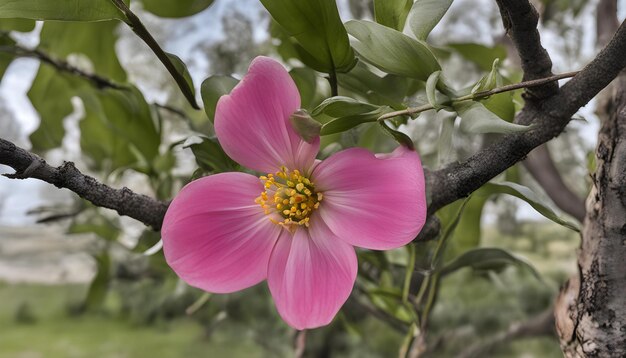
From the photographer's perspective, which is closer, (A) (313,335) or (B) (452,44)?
(B) (452,44)

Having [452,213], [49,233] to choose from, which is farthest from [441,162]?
[49,233]

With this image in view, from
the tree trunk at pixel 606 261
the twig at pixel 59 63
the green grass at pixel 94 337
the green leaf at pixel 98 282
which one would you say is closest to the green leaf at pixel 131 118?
the twig at pixel 59 63

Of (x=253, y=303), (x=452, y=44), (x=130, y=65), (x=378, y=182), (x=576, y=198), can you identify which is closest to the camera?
(x=378, y=182)

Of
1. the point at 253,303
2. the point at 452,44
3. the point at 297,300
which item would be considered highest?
the point at 452,44

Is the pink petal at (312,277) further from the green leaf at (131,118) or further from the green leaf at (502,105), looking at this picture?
the green leaf at (131,118)

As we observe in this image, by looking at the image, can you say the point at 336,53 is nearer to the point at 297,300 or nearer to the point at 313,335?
the point at 297,300

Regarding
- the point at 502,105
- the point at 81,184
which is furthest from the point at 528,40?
the point at 81,184

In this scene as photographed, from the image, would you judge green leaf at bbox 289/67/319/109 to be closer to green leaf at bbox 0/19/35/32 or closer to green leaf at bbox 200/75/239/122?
green leaf at bbox 200/75/239/122

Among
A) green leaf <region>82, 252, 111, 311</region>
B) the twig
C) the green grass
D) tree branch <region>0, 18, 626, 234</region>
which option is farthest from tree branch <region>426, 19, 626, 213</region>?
the green grass
